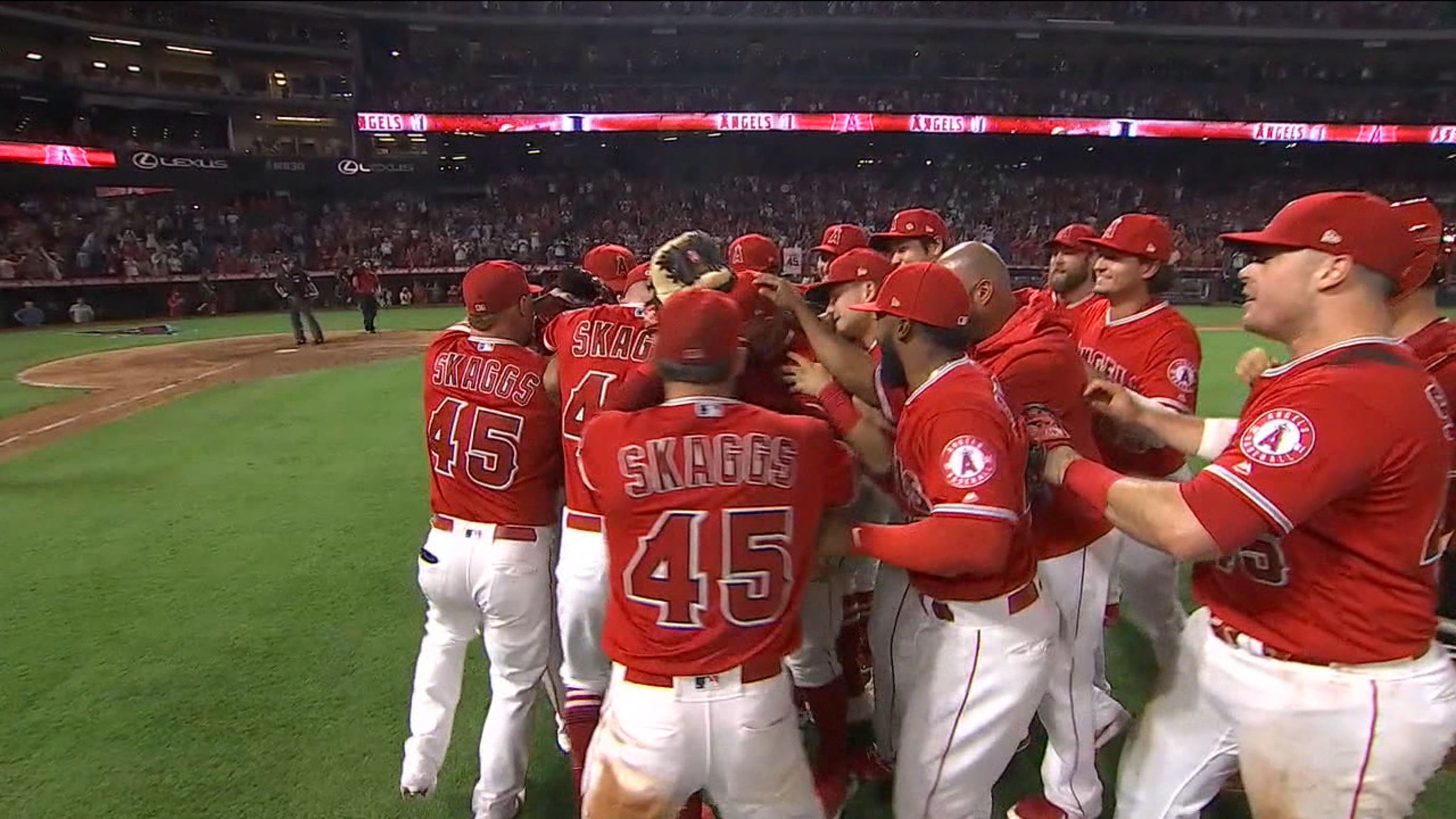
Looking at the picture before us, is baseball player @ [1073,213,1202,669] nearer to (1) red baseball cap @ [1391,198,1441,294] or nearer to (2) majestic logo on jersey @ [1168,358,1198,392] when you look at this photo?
(2) majestic logo on jersey @ [1168,358,1198,392]

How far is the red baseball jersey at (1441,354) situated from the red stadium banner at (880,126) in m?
29.7

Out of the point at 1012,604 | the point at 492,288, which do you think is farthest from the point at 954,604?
the point at 492,288

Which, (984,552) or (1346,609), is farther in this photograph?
(984,552)

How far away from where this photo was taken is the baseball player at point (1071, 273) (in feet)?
15.8

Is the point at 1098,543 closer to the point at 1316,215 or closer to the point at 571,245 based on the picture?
the point at 1316,215

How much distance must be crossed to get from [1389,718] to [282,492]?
800cm

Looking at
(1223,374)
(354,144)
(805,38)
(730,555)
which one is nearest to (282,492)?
(730,555)

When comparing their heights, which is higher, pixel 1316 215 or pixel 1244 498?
pixel 1316 215

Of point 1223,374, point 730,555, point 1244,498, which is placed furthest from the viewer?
point 1223,374

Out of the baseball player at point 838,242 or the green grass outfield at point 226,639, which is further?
the baseball player at point 838,242

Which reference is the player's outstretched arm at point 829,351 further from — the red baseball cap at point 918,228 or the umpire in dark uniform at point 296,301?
the umpire in dark uniform at point 296,301

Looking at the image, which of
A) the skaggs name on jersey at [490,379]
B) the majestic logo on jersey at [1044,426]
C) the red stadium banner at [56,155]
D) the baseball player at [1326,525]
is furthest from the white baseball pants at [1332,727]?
the red stadium banner at [56,155]

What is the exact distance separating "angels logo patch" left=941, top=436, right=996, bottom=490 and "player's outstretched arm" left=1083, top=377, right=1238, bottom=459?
73 cm

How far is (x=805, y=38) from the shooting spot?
1422 inches
